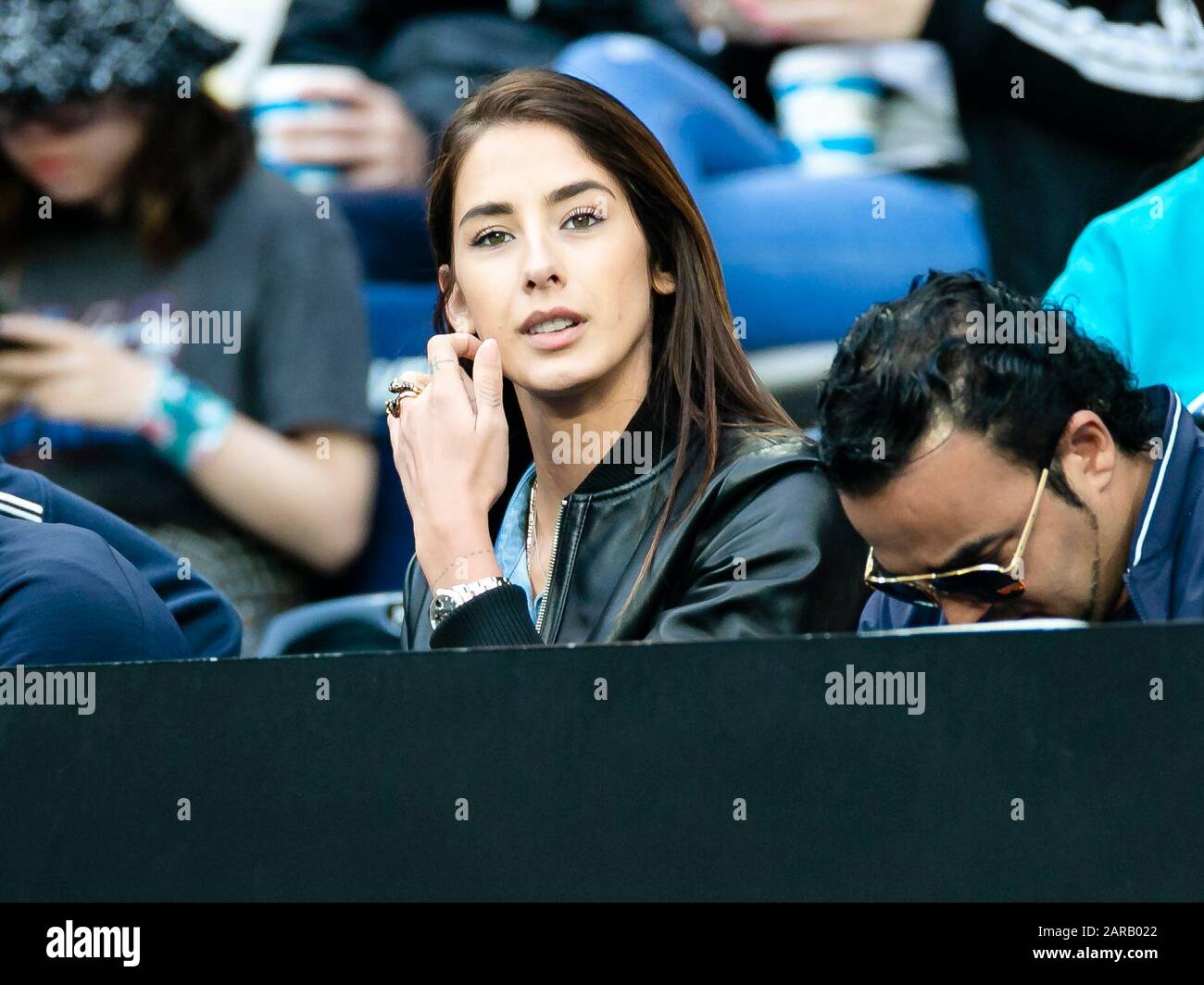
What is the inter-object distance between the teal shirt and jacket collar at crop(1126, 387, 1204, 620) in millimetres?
327

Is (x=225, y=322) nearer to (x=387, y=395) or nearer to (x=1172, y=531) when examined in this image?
(x=387, y=395)

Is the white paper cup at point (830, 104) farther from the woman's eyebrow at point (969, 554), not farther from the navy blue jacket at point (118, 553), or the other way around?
the navy blue jacket at point (118, 553)

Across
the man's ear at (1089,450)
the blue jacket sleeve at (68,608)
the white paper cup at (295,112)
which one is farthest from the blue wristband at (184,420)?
the man's ear at (1089,450)

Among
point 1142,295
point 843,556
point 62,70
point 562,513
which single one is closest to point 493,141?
point 562,513

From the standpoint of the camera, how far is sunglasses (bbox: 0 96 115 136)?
3746 millimetres

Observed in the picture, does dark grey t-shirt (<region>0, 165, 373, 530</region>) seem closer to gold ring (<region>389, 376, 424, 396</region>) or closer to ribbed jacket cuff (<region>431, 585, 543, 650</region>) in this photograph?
gold ring (<region>389, 376, 424, 396</region>)

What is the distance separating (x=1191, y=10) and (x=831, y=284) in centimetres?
73

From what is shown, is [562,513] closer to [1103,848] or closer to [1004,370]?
[1004,370]

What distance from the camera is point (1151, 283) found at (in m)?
2.92

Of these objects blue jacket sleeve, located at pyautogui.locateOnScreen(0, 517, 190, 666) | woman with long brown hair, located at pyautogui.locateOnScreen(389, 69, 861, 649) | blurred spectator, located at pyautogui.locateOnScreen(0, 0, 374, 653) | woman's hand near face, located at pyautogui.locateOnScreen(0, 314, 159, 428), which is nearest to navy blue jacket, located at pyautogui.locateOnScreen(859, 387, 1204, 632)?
woman with long brown hair, located at pyautogui.locateOnScreen(389, 69, 861, 649)

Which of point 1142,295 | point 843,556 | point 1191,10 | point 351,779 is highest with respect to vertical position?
point 1191,10

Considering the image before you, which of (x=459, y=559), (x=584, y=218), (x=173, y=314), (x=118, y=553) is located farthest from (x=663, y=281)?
(x=173, y=314)

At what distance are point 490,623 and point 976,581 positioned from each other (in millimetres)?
645

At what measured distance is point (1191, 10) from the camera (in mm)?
3057
